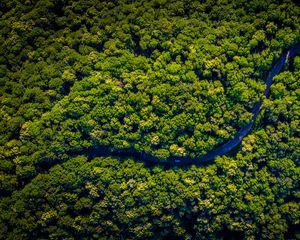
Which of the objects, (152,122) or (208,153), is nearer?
(152,122)

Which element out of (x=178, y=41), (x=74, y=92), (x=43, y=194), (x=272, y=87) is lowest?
(x=43, y=194)

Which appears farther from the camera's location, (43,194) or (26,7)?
(26,7)

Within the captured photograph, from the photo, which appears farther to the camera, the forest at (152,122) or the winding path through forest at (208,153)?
the winding path through forest at (208,153)

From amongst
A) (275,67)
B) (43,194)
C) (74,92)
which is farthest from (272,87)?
(43,194)

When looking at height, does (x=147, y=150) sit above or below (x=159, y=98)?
below

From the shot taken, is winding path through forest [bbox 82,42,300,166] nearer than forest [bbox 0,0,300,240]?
No

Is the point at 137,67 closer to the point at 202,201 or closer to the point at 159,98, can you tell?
the point at 159,98

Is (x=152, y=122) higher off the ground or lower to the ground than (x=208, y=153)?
higher
